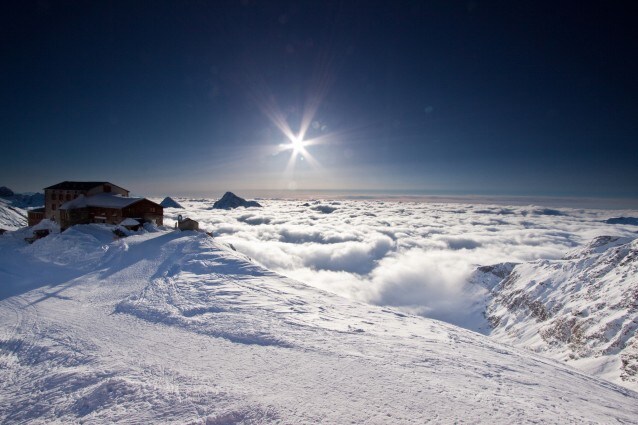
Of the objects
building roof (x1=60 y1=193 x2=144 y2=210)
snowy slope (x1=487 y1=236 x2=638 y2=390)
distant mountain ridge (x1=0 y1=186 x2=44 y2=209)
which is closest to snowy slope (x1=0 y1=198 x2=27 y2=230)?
distant mountain ridge (x1=0 y1=186 x2=44 y2=209)

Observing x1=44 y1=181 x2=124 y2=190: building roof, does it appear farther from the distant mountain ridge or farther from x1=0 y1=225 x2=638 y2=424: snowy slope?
the distant mountain ridge

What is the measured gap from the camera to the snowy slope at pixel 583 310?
73.8 meters

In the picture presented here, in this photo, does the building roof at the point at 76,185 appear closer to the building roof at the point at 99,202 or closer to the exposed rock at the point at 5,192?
the building roof at the point at 99,202

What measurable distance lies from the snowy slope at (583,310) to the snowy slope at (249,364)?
3307 inches

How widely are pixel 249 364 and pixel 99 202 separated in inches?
1679

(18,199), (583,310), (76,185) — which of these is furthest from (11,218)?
(583,310)

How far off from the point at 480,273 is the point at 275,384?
19462 cm

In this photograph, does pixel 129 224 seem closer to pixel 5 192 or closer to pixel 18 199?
pixel 18 199

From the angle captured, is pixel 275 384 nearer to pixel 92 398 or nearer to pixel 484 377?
pixel 92 398

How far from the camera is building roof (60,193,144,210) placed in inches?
1496

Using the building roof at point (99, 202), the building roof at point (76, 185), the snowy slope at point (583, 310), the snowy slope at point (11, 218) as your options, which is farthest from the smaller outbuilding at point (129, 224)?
the snowy slope at point (11, 218)

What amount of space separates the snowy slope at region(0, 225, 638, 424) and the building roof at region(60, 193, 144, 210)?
82.4 ft

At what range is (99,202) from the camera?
39.3m

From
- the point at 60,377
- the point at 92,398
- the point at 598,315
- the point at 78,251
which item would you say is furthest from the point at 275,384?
the point at 598,315
